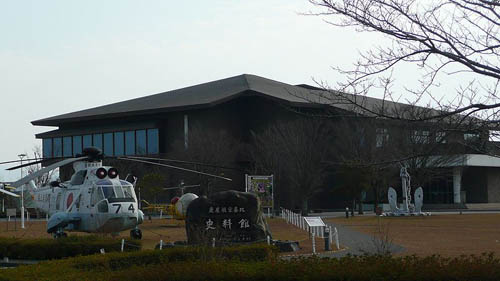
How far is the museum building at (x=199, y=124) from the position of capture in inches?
2739

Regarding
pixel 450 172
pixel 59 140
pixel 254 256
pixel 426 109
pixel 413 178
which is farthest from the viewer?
pixel 59 140

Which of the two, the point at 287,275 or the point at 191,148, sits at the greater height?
the point at 191,148

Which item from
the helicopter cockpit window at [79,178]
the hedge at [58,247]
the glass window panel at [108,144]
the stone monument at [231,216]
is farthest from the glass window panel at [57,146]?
the hedge at [58,247]

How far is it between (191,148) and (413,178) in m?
19.6

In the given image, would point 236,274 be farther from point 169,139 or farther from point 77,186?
point 169,139

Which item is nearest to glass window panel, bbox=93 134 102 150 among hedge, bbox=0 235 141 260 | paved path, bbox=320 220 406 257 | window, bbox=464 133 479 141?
paved path, bbox=320 220 406 257

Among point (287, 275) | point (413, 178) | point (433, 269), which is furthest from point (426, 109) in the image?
point (413, 178)

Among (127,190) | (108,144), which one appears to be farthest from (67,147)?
(127,190)

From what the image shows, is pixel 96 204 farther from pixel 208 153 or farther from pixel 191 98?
pixel 191 98

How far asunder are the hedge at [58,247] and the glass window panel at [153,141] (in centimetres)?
5091

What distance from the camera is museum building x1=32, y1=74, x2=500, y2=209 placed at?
6956 centimetres

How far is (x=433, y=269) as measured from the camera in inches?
429

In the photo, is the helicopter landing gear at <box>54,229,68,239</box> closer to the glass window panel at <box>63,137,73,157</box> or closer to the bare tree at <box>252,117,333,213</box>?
the bare tree at <box>252,117,333,213</box>

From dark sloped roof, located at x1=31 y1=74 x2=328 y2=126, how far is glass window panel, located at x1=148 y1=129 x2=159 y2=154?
2262 millimetres
